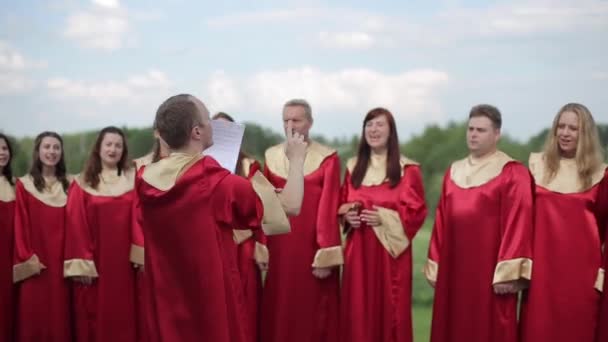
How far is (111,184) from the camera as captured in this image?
263 inches

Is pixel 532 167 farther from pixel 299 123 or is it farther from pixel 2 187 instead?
pixel 2 187

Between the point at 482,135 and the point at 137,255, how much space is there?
8.54 feet

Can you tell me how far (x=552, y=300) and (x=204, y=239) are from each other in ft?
8.77

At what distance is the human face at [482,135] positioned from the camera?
19.1 ft

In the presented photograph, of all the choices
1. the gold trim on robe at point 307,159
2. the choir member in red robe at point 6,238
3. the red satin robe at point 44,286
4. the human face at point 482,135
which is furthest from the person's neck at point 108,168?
the human face at point 482,135

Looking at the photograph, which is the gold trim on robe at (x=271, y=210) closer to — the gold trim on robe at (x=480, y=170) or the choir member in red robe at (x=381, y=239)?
the gold trim on robe at (x=480, y=170)

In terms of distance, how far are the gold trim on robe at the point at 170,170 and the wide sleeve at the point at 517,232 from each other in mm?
2505

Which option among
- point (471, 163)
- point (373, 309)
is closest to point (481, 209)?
point (471, 163)

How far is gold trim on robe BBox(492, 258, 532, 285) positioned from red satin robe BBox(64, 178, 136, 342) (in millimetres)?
2715

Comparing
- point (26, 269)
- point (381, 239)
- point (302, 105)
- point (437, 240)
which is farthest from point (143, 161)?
point (437, 240)

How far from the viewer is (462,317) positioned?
589 centimetres

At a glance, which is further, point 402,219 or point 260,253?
point 260,253

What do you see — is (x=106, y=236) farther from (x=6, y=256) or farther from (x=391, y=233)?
(x=391, y=233)

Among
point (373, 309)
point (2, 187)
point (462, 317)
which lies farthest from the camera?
point (2, 187)
